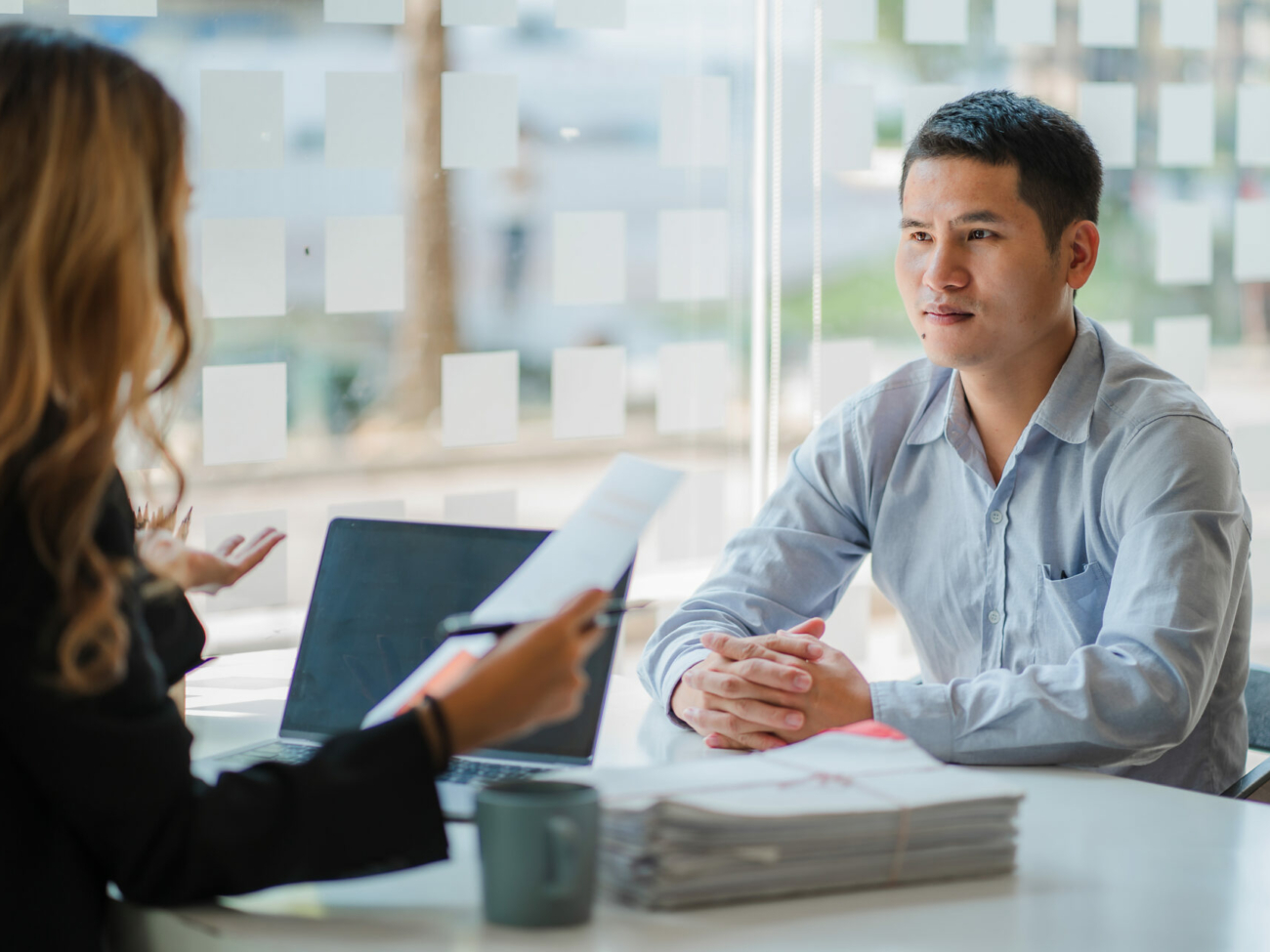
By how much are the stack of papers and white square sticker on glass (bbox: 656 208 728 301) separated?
6.17ft

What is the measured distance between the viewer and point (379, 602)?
1.45 m

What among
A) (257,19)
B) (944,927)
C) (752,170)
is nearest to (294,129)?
(257,19)

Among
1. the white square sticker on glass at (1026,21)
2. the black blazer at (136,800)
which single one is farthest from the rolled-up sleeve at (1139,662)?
the white square sticker on glass at (1026,21)

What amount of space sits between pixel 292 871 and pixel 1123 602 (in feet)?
3.28

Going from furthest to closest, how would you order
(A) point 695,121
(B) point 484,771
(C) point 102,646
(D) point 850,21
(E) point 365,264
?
(D) point 850,21 → (A) point 695,121 → (E) point 365,264 → (B) point 484,771 → (C) point 102,646

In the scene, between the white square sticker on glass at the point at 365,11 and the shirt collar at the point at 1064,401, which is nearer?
the shirt collar at the point at 1064,401

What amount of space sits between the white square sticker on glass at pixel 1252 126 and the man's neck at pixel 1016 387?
1871mm

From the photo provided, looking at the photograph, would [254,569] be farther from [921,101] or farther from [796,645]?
[921,101]

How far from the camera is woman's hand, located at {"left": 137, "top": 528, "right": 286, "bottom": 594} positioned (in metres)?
1.29

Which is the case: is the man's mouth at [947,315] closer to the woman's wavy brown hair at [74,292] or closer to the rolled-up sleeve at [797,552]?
the rolled-up sleeve at [797,552]

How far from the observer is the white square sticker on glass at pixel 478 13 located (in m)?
2.55

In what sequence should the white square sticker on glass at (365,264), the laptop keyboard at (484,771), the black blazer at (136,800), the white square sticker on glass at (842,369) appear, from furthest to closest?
the white square sticker on glass at (842,369)
the white square sticker on glass at (365,264)
the laptop keyboard at (484,771)
the black blazer at (136,800)

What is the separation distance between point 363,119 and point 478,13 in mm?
327

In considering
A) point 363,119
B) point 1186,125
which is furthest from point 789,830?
point 1186,125
